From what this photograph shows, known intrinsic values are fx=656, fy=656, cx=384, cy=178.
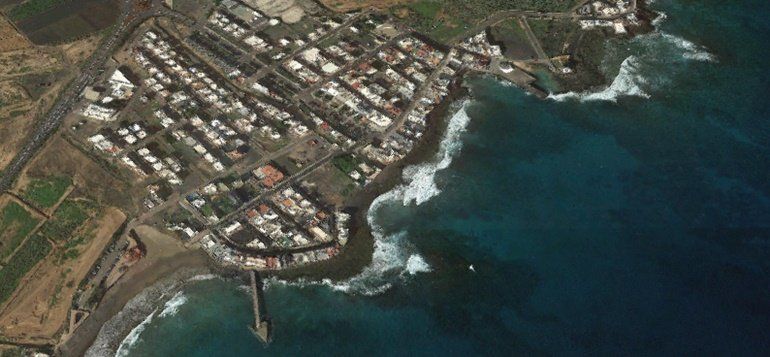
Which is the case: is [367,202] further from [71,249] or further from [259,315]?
[71,249]

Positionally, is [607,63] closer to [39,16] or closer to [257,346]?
[257,346]

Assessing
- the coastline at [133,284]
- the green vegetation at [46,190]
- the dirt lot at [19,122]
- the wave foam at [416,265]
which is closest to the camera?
the coastline at [133,284]

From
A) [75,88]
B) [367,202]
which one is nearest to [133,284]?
[367,202]

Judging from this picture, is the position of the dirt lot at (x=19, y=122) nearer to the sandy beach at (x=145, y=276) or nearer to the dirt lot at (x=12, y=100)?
the dirt lot at (x=12, y=100)

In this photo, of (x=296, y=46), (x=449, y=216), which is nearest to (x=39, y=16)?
(x=296, y=46)

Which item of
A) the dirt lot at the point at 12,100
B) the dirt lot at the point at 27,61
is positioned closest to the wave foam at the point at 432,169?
the dirt lot at the point at 12,100

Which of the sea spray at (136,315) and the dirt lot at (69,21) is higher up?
the dirt lot at (69,21)
